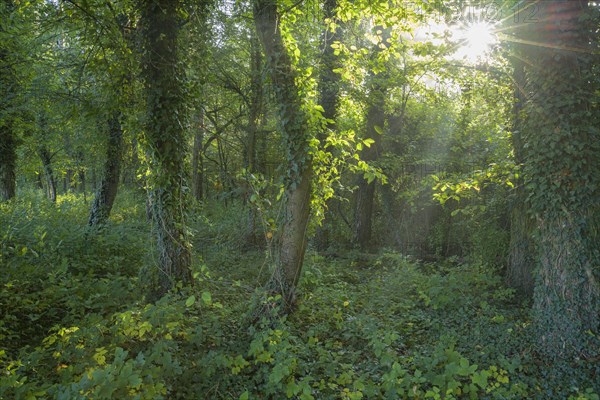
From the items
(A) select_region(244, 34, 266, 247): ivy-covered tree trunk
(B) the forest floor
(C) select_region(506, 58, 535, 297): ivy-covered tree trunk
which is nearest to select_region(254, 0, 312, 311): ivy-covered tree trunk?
(B) the forest floor

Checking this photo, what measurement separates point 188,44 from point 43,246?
466 cm

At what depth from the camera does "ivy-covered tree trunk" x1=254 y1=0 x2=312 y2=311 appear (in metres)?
5.34

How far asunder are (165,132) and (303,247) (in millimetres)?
3029

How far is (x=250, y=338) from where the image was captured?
5.02 meters

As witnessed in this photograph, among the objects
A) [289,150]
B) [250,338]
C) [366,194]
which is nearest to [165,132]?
[289,150]

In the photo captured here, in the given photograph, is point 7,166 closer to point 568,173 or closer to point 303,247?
point 303,247

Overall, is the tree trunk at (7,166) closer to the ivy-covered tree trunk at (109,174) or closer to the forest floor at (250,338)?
the ivy-covered tree trunk at (109,174)

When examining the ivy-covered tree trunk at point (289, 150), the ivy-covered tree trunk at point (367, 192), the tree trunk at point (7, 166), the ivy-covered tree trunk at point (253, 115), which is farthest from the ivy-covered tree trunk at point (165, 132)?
the tree trunk at point (7, 166)

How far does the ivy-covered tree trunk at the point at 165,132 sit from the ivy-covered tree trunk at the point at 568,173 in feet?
17.8

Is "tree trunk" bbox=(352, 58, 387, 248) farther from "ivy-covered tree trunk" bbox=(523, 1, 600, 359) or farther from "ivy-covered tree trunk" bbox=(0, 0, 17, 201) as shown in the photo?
"ivy-covered tree trunk" bbox=(0, 0, 17, 201)

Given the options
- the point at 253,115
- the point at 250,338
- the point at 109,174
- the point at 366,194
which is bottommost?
the point at 250,338

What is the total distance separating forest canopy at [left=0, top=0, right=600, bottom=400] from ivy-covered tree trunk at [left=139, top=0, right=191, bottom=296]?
32 millimetres

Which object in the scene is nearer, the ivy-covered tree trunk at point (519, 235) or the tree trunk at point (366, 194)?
the ivy-covered tree trunk at point (519, 235)

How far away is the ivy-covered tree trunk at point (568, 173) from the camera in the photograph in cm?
448
